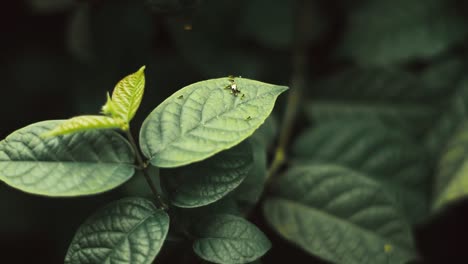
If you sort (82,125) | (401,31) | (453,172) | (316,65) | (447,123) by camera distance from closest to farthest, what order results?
(82,125)
(453,172)
(447,123)
(401,31)
(316,65)

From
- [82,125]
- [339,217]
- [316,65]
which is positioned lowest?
[339,217]

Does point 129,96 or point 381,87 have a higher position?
point 129,96

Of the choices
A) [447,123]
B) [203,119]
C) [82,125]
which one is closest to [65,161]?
[82,125]

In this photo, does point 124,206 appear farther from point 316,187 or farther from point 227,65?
point 227,65

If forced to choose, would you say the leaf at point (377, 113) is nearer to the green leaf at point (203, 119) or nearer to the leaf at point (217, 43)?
the leaf at point (217, 43)

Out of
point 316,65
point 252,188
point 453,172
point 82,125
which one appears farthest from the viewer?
point 316,65

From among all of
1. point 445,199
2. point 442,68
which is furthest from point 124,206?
point 442,68

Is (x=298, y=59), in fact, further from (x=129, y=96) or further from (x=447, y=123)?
(x=129, y=96)

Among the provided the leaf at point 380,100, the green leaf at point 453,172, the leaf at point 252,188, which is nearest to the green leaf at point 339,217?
the leaf at point 252,188
